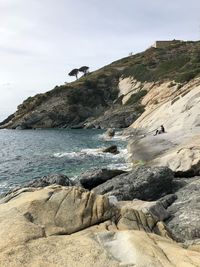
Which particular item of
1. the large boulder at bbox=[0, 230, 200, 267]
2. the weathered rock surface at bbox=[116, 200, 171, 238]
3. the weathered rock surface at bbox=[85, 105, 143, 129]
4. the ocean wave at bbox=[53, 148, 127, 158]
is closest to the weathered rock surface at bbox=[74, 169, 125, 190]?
the weathered rock surface at bbox=[116, 200, 171, 238]

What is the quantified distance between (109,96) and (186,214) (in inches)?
→ 4860

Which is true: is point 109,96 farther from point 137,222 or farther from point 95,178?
point 137,222

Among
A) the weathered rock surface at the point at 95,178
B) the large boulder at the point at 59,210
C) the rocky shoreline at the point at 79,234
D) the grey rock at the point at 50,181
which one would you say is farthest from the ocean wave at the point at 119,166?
the large boulder at the point at 59,210

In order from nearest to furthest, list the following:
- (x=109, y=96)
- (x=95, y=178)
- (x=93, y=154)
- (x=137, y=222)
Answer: (x=137, y=222)
(x=95, y=178)
(x=93, y=154)
(x=109, y=96)

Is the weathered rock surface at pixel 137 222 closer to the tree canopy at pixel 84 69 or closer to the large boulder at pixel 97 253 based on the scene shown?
the large boulder at pixel 97 253

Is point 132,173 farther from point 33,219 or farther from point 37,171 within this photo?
point 37,171

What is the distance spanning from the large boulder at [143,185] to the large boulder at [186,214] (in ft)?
3.74

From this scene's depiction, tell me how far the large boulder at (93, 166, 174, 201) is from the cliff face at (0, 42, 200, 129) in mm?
78298

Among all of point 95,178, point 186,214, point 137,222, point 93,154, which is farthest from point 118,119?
point 137,222

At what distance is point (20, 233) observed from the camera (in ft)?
34.3

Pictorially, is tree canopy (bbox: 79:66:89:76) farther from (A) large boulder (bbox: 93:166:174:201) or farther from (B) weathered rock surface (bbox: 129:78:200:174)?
(A) large boulder (bbox: 93:166:174:201)

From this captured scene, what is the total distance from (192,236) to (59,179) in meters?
13.3

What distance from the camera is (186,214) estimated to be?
20.7 m

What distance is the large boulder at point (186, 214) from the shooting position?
18.8m
